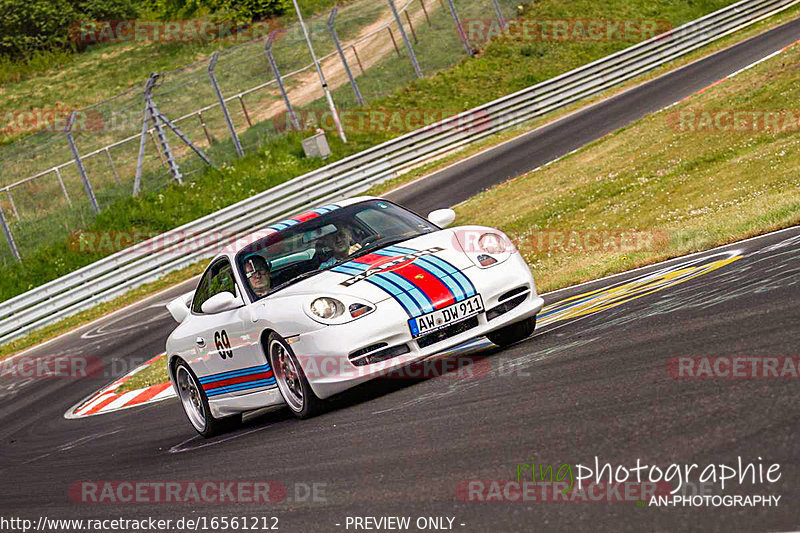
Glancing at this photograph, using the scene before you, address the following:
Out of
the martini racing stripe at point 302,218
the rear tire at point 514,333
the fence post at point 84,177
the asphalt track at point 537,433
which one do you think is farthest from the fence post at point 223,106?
the rear tire at point 514,333

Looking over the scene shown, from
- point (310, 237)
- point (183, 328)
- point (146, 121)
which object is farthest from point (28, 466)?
point (146, 121)

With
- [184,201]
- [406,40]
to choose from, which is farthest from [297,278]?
[406,40]

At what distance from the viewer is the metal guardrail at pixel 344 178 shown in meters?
24.8

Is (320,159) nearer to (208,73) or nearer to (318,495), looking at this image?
(208,73)

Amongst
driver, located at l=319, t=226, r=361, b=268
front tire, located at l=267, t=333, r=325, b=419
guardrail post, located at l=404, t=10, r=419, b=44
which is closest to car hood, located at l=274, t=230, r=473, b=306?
driver, located at l=319, t=226, r=361, b=268

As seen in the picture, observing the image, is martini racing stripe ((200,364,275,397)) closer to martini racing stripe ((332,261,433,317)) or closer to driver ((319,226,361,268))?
driver ((319,226,361,268))

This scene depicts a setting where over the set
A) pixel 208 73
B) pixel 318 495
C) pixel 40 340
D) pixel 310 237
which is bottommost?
pixel 40 340

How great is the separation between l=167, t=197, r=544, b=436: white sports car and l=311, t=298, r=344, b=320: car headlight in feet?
0.03

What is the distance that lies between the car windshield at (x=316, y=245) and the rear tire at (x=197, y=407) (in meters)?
1.36

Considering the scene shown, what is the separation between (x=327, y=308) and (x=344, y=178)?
836 inches

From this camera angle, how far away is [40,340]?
2289 cm

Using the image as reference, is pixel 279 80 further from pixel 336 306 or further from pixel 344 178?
pixel 336 306

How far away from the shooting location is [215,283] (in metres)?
9.23

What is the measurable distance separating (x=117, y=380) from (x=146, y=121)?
51.9ft
